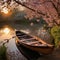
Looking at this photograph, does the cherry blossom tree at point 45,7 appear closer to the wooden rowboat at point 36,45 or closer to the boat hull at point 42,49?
the wooden rowboat at point 36,45

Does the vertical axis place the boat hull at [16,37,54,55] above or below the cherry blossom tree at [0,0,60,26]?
below

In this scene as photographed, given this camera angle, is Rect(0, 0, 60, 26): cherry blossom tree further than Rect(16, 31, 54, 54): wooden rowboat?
Yes

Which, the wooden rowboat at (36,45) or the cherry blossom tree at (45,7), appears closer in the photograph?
the wooden rowboat at (36,45)

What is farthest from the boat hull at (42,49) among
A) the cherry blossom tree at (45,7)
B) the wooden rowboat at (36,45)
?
the cherry blossom tree at (45,7)

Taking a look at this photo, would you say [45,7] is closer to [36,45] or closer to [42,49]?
[36,45]

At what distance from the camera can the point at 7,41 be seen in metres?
10.2

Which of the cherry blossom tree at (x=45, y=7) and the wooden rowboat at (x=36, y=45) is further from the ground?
the cherry blossom tree at (x=45, y=7)

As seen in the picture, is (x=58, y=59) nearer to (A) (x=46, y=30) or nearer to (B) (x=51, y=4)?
(B) (x=51, y=4)

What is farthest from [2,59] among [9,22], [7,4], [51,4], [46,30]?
[9,22]

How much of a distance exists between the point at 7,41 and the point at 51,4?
3481 millimetres

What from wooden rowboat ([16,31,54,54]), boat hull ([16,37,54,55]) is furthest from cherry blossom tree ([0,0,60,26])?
boat hull ([16,37,54,55])

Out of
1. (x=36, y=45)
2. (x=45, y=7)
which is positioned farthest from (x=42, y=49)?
(x=45, y=7)

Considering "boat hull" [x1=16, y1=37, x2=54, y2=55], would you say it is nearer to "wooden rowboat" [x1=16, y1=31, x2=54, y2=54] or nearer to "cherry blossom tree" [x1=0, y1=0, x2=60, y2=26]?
"wooden rowboat" [x1=16, y1=31, x2=54, y2=54]

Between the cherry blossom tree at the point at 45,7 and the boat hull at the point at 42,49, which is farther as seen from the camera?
the cherry blossom tree at the point at 45,7
